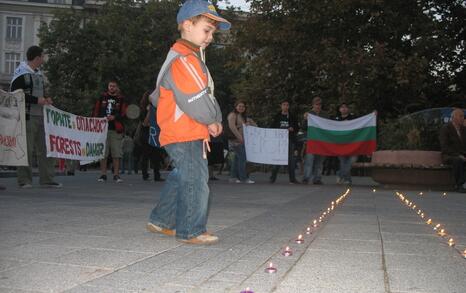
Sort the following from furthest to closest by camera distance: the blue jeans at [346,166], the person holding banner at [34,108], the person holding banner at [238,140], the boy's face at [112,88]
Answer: the blue jeans at [346,166] < the person holding banner at [238,140] < the boy's face at [112,88] < the person holding banner at [34,108]

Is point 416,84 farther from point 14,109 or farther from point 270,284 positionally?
point 270,284

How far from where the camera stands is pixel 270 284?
119 inches

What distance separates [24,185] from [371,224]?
20.8ft

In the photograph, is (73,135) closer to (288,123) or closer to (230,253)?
(288,123)

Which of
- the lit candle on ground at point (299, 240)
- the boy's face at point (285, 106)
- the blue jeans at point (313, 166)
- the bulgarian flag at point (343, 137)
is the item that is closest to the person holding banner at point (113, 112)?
the boy's face at point (285, 106)

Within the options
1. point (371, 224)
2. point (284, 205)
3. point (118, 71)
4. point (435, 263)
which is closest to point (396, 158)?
point (284, 205)

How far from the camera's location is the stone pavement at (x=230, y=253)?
3027mm

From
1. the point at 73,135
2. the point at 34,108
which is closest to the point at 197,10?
the point at 34,108

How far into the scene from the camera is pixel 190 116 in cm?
415

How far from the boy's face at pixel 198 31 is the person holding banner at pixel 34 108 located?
573 cm

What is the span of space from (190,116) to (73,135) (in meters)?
7.57

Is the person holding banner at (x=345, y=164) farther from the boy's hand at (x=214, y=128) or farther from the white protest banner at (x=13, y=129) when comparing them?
the boy's hand at (x=214, y=128)

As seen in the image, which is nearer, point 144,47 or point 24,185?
point 24,185

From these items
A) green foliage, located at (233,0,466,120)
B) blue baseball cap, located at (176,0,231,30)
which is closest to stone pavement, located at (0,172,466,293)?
blue baseball cap, located at (176,0,231,30)
